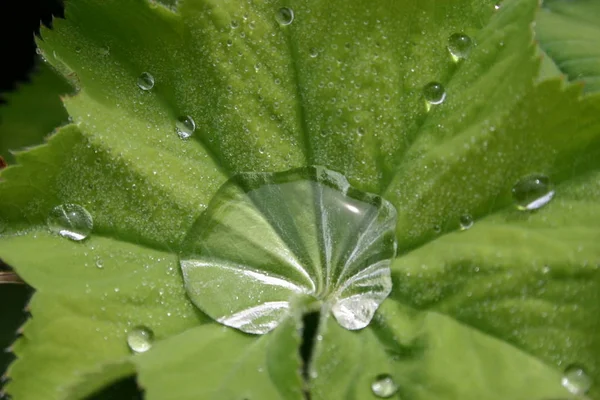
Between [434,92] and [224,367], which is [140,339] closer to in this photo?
[224,367]

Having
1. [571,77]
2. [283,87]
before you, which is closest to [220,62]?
[283,87]

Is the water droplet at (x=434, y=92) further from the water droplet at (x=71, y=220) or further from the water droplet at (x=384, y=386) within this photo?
the water droplet at (x=71, y=220)

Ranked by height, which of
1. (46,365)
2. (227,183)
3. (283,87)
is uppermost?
(283,87)

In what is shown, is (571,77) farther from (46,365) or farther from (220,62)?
(46,365)

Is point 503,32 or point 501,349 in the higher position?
point 503,32

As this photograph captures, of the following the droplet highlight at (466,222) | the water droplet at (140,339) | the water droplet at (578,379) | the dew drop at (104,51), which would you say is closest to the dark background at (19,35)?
the dew drop at (104,51)

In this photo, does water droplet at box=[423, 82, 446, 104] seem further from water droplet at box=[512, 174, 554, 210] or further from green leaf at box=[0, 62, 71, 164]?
green leaf at box=[0, 62, 71, 164]

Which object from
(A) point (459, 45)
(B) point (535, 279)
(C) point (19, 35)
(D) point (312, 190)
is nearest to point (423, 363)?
(B) point (535, 279)

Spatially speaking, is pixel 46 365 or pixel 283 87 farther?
pixel 283 87
